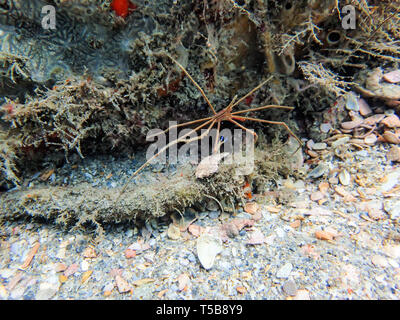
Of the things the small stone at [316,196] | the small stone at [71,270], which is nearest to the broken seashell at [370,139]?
the small stone at [316,196]

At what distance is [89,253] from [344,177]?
2.38 m

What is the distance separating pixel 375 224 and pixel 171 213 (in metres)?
1.65

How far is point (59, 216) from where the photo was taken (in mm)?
1896

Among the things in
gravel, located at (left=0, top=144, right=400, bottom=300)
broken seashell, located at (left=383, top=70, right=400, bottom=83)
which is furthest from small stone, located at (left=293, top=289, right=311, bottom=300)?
broken seashell, located at (left=383, top=70, right=400, bottom=83)

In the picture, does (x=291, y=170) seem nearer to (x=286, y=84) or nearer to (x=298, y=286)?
(x=286, y=84)

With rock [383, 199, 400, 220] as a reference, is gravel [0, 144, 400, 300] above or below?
below

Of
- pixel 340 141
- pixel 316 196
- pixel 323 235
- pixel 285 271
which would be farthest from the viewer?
pixel 340 141

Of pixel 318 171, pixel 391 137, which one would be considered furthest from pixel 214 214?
pixel 391 137

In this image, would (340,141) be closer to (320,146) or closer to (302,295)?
(320,146)

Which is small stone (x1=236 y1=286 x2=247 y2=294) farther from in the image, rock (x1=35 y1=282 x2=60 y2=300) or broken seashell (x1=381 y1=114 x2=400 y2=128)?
broken seashell (x1=381 y1=114 x2=400 y2=128)

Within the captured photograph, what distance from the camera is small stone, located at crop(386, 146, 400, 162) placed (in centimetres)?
193

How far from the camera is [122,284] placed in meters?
1.57

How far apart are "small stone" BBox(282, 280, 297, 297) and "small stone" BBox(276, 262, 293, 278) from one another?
0.15ft
